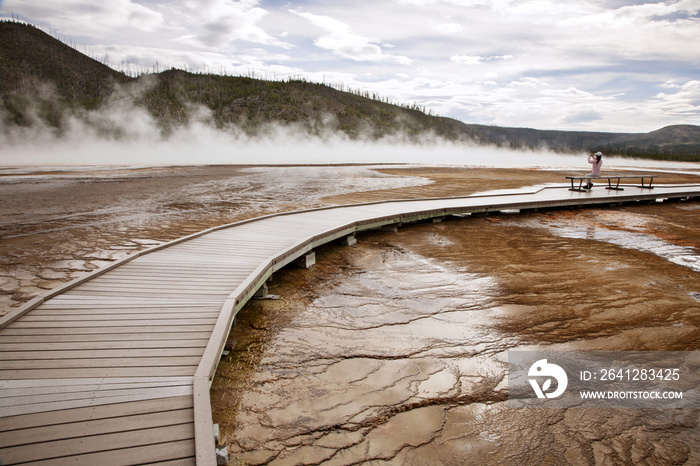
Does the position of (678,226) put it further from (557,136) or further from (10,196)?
(557,136)

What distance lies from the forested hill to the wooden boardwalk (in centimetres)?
5909

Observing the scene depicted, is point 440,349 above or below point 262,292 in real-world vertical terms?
below

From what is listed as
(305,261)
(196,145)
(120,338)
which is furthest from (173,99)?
(120,338)

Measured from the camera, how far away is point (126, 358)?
2676 millimetres

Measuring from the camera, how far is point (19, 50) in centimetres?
7369

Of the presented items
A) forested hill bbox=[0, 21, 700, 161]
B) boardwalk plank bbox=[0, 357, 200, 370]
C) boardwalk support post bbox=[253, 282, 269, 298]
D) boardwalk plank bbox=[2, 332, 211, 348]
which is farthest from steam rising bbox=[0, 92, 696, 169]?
boardwalk plank bbox=[0, 357, 200, 370]

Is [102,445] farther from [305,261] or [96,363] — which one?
[305,261]

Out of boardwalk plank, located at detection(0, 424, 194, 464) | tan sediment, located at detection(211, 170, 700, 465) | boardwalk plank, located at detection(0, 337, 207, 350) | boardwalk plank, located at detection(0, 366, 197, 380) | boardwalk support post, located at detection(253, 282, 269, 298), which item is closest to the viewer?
boardwalk plank, located at detection(0, 424, 194, 464)

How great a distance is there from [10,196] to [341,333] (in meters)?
13.5

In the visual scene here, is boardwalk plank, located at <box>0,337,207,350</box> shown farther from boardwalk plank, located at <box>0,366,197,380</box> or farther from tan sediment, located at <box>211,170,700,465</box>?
tan sediment, located at <box>211,170,700,465</box>

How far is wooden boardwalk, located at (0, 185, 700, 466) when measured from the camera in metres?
1.98

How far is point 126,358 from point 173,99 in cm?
7912

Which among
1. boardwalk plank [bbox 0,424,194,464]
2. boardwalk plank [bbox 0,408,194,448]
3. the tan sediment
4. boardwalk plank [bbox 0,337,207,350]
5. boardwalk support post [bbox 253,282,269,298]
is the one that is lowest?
the tan sediment

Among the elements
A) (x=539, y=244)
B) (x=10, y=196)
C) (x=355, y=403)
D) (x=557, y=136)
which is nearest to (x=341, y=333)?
A: (x=355, y=403)
